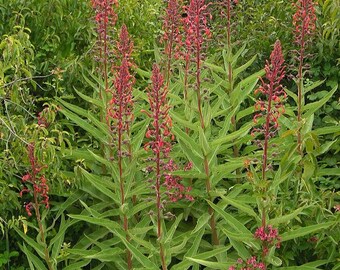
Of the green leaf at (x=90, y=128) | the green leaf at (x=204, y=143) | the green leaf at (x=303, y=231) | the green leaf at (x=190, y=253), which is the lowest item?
the green leaf at (x=190, y=253)

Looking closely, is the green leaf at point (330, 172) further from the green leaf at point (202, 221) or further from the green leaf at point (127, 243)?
the green leaf at point (127, 243)

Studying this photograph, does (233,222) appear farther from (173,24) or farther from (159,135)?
(173,24)

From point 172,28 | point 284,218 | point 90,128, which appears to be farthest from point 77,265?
point 172,28

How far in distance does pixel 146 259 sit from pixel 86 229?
3.99 feet

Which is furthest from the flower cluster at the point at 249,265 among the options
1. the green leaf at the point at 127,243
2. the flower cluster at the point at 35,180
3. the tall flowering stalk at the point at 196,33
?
the flower cluster at the point at 35,180

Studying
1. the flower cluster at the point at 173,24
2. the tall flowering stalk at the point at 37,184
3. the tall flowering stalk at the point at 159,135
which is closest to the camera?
the tall flowering stalk at the point at 159,135

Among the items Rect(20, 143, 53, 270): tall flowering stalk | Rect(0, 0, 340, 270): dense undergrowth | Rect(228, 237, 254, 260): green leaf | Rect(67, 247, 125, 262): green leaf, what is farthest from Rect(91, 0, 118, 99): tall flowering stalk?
Rect(228, 237, 254, 260): green leaf

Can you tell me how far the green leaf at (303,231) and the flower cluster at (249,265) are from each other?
0.22 meters

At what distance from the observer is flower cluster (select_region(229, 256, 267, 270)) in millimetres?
4593

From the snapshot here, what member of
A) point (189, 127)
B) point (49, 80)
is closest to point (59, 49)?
point (49, 80)

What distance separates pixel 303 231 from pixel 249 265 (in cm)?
39

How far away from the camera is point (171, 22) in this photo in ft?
18.1

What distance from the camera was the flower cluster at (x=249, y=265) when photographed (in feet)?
15.1

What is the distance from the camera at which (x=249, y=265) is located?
4.64 metres
